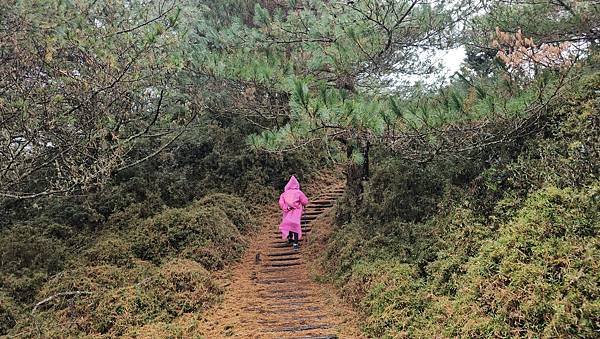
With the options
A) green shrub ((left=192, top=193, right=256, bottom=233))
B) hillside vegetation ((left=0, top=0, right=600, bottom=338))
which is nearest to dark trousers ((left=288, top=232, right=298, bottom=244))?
hillside vegetation ((left=0, top=0, right=600, bottom=338))

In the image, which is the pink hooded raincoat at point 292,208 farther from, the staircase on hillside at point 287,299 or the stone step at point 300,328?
the stone step at point 300,328

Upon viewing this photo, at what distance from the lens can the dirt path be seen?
5500 millimetres

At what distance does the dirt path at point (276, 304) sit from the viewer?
5.50 m

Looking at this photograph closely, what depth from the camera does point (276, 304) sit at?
253 inches

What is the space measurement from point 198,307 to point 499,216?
4.16 meters

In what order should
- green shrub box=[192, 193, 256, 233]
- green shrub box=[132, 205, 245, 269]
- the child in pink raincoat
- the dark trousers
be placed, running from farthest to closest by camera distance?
green shrub box=[192, 193, 256, 233] → the dark trousers → the child in pink raincoat → green shrub box=[132, 205, 245, 269]

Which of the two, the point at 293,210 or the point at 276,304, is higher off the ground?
the point at 293,210

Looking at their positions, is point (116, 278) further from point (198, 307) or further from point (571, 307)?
point (571, 307)

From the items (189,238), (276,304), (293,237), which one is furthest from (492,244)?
(189,238)

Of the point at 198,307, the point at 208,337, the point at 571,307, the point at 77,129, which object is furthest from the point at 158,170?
the point at 571,307

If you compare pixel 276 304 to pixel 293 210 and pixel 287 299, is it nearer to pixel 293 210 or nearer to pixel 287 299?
pixel 287 299

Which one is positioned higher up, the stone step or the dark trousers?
the dark trousers

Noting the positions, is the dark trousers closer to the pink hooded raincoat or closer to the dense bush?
the pink hooded raincoat

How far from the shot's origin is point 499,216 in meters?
5.03
